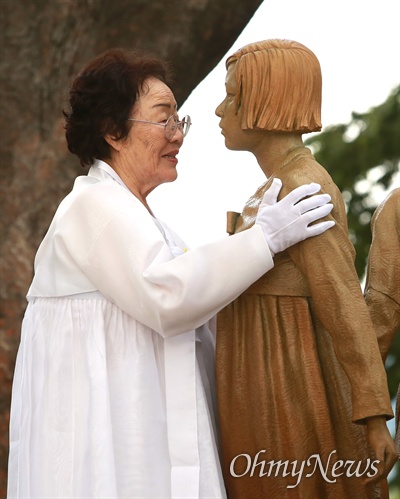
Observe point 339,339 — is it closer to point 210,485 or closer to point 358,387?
point 358,387

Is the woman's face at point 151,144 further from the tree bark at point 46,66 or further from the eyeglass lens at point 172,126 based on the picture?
the tree bark at point 46,66

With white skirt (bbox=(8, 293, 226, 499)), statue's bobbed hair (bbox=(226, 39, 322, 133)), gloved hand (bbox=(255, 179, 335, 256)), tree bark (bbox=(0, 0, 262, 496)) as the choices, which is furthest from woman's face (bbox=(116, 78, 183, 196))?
tree bark (bbox=(0, 0, 262, 496))

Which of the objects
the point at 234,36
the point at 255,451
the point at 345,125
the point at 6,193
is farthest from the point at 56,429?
the point at 345,125

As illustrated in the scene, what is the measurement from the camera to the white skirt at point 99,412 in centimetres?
422

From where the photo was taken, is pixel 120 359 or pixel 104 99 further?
pixel 104 99

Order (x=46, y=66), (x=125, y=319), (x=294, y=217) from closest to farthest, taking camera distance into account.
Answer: (x=294, y=217)
(x=125, y=319)
(x=46, y=66)

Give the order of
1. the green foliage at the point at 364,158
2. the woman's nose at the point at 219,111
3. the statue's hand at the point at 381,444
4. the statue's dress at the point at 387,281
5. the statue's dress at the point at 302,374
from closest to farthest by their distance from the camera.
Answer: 1. the statue's hand at the point at 381,444
2. the statue's dress at the point at 302,374
3. the statue's dress at the point at 387,281
4. the woman's nose at the point at 219,111
5. the green foliage at the point at 364,158

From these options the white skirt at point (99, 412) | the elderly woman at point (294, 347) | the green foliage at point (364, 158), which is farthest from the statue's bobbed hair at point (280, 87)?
the green foliage at point (364, 158)

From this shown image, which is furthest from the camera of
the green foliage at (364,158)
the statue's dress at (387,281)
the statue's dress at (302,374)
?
the green foliage at (364,158)

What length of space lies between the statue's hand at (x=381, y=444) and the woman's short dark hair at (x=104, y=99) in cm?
154

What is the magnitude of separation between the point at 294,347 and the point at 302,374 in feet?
0.33

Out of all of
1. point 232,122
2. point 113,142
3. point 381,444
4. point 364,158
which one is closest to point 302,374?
point 381,444

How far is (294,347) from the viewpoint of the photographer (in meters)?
4.17

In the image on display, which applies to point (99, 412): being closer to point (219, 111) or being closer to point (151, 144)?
point (151, 144)
